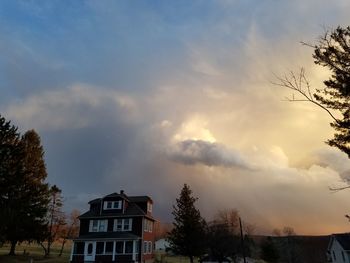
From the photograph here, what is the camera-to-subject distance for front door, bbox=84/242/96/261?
4734 centimetres

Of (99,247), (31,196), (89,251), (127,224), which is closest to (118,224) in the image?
(127,224)

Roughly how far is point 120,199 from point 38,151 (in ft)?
52.0

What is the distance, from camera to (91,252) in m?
47.8

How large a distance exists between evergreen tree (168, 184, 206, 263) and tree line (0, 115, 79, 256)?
774 inches

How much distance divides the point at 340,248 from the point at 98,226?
40078mm

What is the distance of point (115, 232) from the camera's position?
4897 centimetres

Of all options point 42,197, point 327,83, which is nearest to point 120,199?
point 42,197

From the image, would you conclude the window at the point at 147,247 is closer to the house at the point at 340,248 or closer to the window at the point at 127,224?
the window at the point at 127,224

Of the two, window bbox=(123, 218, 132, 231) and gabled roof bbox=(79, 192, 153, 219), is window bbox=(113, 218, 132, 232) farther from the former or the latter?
gabled roof bbox=(79, 192, 153, 219)

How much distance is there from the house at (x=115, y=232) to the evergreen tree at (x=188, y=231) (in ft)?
15.3

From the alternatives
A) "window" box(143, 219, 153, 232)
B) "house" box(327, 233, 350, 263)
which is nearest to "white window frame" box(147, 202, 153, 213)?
"window" box(143, 219, 153, 232)

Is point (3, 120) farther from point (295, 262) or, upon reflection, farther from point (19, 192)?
point (295, 262)

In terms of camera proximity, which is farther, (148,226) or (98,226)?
(148,226)

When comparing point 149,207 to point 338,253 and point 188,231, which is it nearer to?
point 188,231
